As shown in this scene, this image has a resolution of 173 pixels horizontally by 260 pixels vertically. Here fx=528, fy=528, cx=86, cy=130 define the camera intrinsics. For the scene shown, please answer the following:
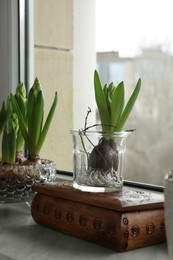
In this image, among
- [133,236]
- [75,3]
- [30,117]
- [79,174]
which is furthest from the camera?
[75,3]

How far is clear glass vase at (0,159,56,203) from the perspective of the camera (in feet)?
3.25

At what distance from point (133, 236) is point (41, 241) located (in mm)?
151

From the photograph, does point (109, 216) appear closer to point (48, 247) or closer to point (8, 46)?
point (48, 247)

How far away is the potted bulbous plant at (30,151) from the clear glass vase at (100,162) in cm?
15

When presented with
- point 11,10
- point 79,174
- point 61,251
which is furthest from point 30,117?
point 11,10

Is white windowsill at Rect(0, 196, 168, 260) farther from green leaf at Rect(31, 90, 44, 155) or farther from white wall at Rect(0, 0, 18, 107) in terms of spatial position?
white wall at Rect(0, 0, 18, 107)

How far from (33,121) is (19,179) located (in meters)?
0.11

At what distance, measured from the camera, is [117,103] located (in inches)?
34.5

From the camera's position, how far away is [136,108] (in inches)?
43.1

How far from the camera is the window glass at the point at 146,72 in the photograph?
40.9 inches

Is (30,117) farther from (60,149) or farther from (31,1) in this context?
(31,1)

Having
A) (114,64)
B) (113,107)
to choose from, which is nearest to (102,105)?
(113,107)

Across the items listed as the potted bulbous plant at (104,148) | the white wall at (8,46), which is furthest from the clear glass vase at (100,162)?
the white wall at (8,46)

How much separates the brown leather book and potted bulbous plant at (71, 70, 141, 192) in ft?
0.08
